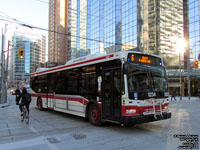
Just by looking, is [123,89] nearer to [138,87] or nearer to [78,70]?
[138,87]

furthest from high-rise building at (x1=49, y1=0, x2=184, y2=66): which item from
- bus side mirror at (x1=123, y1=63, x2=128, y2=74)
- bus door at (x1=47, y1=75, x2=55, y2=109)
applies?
bus side mirror at (x1=123, y1=63, x2=128, y2=74)

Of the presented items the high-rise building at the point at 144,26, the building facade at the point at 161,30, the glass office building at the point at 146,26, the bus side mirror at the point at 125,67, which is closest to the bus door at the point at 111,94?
the bus side mirror at the point at 125,67

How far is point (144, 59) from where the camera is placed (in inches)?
287

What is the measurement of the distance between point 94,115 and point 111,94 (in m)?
1.51

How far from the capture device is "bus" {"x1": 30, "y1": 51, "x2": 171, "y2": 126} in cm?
652

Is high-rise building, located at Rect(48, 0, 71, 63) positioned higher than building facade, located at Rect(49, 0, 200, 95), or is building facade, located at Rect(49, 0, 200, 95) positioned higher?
high-rise building, located at Rect(48, 0, 71, 63)

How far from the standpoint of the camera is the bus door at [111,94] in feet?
22.3

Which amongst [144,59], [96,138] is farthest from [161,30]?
[96,138]

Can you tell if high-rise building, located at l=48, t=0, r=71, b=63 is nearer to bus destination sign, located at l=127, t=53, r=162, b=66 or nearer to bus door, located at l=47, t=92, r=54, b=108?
bus door, located at l=47, t=92, r=54, b=108

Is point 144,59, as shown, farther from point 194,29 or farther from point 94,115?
point 194,29

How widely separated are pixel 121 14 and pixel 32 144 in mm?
41519

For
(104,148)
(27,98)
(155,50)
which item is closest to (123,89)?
(104,148)

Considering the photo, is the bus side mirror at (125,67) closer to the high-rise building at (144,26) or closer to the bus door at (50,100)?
the bus door at (50,100)

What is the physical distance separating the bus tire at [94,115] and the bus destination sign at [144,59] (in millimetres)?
2595
